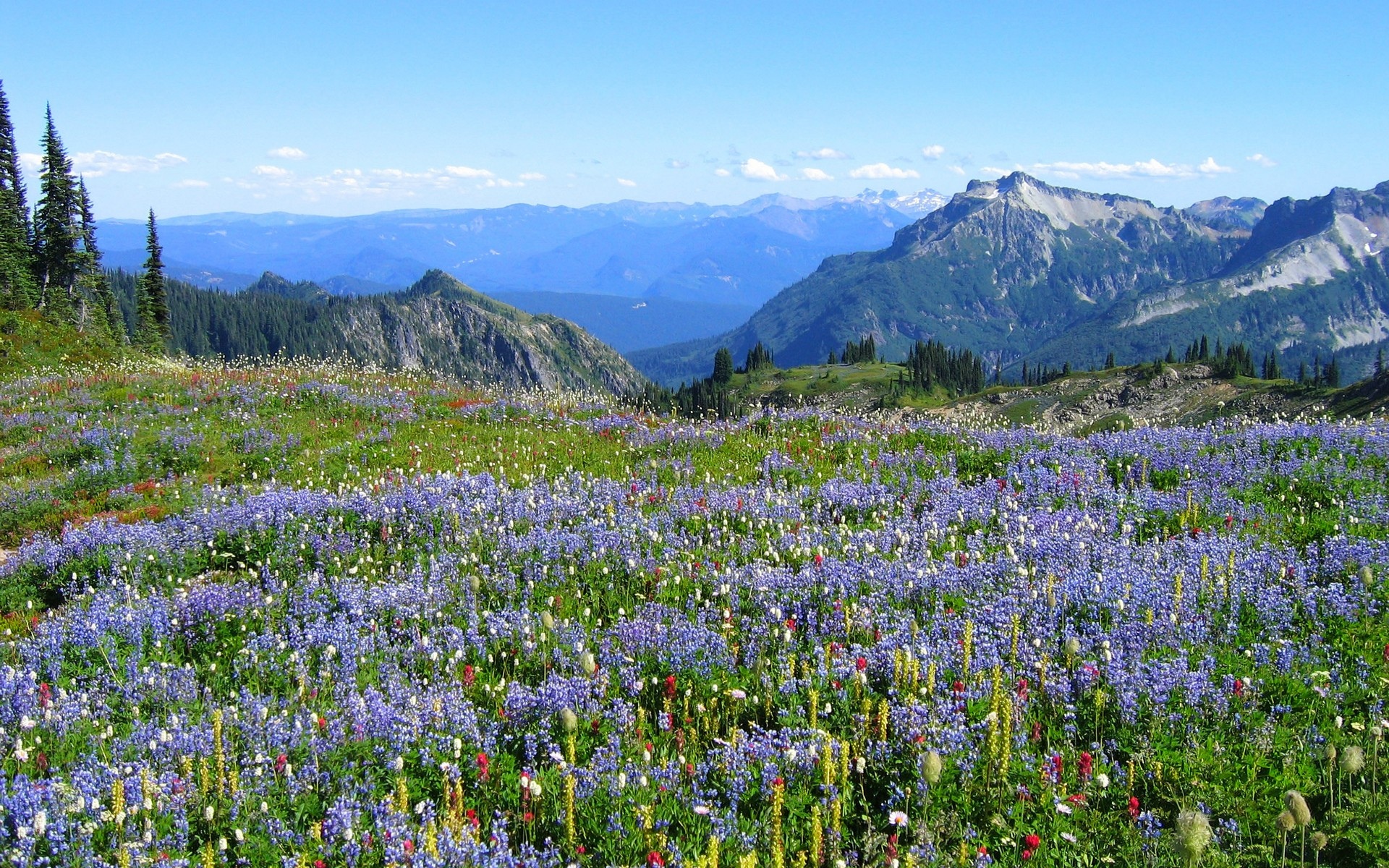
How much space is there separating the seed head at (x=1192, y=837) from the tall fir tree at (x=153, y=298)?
288 feet

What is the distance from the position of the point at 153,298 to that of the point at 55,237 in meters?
20.8

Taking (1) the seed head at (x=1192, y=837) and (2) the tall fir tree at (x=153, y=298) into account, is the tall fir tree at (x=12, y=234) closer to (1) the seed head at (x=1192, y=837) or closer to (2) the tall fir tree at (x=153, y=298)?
(2) the tall fir tree at (x=153, y=298)

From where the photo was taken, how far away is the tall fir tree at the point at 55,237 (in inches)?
2368

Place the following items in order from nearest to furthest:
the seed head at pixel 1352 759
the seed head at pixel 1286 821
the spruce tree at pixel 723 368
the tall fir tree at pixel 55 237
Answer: the seed head at pixel 1286 821
the seed head at pixel 1352 759
the tall fir tree at pixel 55 237
the spruce tree at pixel 723 368

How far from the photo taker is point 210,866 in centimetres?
442

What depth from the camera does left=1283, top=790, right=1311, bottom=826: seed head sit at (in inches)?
164

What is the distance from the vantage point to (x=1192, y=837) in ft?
13.6

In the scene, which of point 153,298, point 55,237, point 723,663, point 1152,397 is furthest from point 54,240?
Answer: point 1152,397

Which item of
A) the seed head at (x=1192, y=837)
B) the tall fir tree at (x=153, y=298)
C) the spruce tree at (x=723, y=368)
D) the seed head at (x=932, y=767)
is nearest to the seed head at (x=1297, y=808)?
the seed head at (x=1192, y=837)

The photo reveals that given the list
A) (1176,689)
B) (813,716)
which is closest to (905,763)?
(813,716)

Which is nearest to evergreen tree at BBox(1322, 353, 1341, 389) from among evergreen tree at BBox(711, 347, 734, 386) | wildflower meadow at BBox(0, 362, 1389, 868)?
evergreen tree at BBox(711, 347, 734, 386)

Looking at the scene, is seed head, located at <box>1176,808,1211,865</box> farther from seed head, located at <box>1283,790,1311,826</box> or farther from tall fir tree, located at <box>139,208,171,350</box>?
tall fir tree, located at <box>139,208,171,350</box>

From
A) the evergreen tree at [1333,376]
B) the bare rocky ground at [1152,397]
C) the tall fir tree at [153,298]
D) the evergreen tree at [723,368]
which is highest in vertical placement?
the tall fir tree at [153,298]

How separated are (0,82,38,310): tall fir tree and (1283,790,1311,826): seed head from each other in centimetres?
6285
